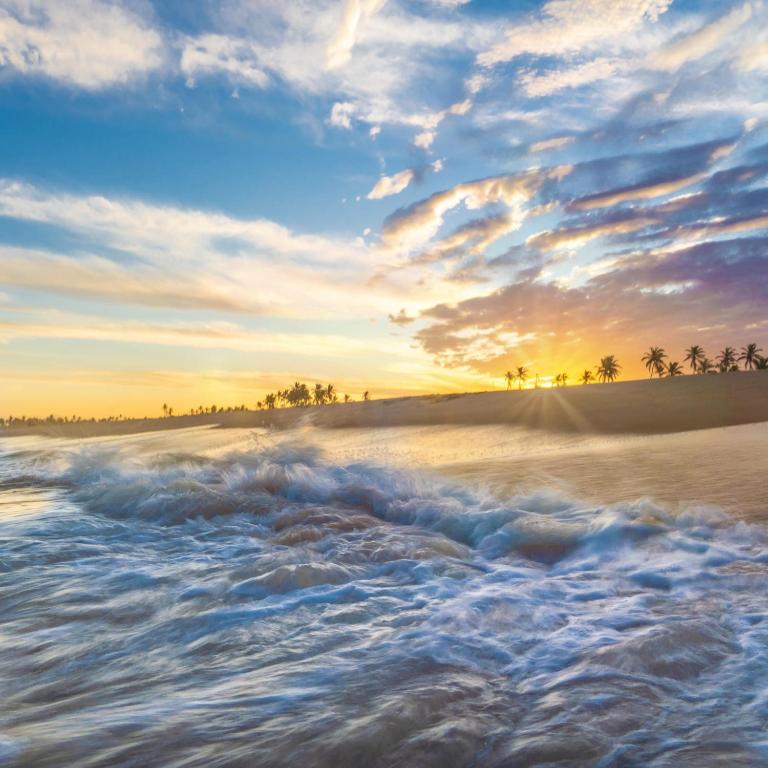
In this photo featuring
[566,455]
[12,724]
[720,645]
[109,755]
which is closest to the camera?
[109,755]

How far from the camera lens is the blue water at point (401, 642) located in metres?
2.65

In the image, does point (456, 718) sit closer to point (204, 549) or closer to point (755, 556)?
point (755, 556)

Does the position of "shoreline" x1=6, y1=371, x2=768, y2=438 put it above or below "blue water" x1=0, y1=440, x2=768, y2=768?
above

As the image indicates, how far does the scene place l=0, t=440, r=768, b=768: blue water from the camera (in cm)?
265

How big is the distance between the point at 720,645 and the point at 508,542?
301cm

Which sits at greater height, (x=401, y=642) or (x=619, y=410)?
(x=619, y=410)

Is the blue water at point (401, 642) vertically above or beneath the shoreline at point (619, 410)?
beneath

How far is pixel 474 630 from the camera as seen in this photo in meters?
3.93

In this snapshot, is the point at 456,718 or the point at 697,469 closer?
the point at 456,718

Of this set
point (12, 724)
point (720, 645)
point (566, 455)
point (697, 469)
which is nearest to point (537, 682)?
point (720, 645)

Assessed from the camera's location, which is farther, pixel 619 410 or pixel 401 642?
pixel 619 410

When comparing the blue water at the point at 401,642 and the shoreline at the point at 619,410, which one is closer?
the blue water at the point at 401,642

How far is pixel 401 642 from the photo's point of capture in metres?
3.78

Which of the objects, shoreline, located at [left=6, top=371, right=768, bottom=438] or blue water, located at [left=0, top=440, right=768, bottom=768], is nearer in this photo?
blue water, located at [left=0, top=440, right=768, bottom=768]
